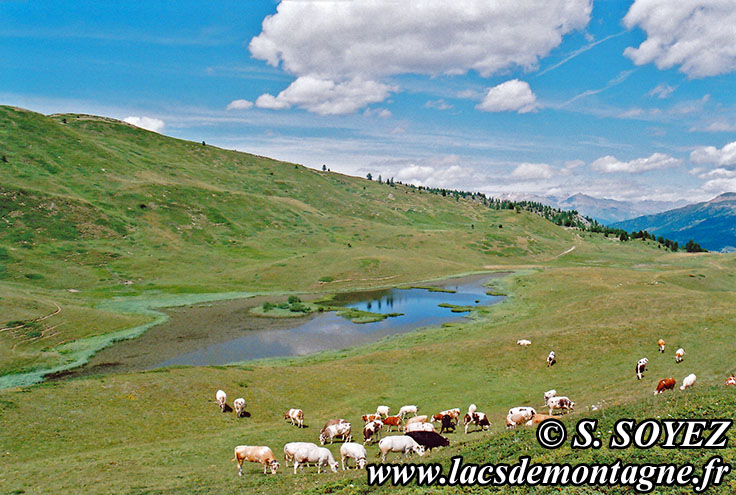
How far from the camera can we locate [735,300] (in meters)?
60.8

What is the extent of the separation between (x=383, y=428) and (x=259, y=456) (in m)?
11.3

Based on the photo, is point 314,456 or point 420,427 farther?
point 420,427

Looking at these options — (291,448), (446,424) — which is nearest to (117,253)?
(291,448)

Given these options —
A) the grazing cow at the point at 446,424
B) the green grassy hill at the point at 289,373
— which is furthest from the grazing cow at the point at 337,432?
the grazing cow at the point at 446,424

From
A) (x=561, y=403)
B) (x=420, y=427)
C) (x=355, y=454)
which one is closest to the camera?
(x=355, y=454)

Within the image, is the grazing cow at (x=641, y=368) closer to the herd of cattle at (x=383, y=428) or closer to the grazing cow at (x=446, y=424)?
the herd of cattle at (x=383, y=428)

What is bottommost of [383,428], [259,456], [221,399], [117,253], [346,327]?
[346,327]

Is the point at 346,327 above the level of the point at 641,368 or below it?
below

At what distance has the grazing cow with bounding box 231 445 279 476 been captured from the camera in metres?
23.5

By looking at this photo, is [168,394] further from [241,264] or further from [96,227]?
[96,227]

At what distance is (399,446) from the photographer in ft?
72.2

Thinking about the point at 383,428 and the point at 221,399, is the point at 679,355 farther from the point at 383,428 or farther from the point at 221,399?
the point at 221,399

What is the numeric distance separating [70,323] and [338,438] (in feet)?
214

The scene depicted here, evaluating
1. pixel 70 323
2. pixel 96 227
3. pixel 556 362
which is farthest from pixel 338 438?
pixel 96 227
